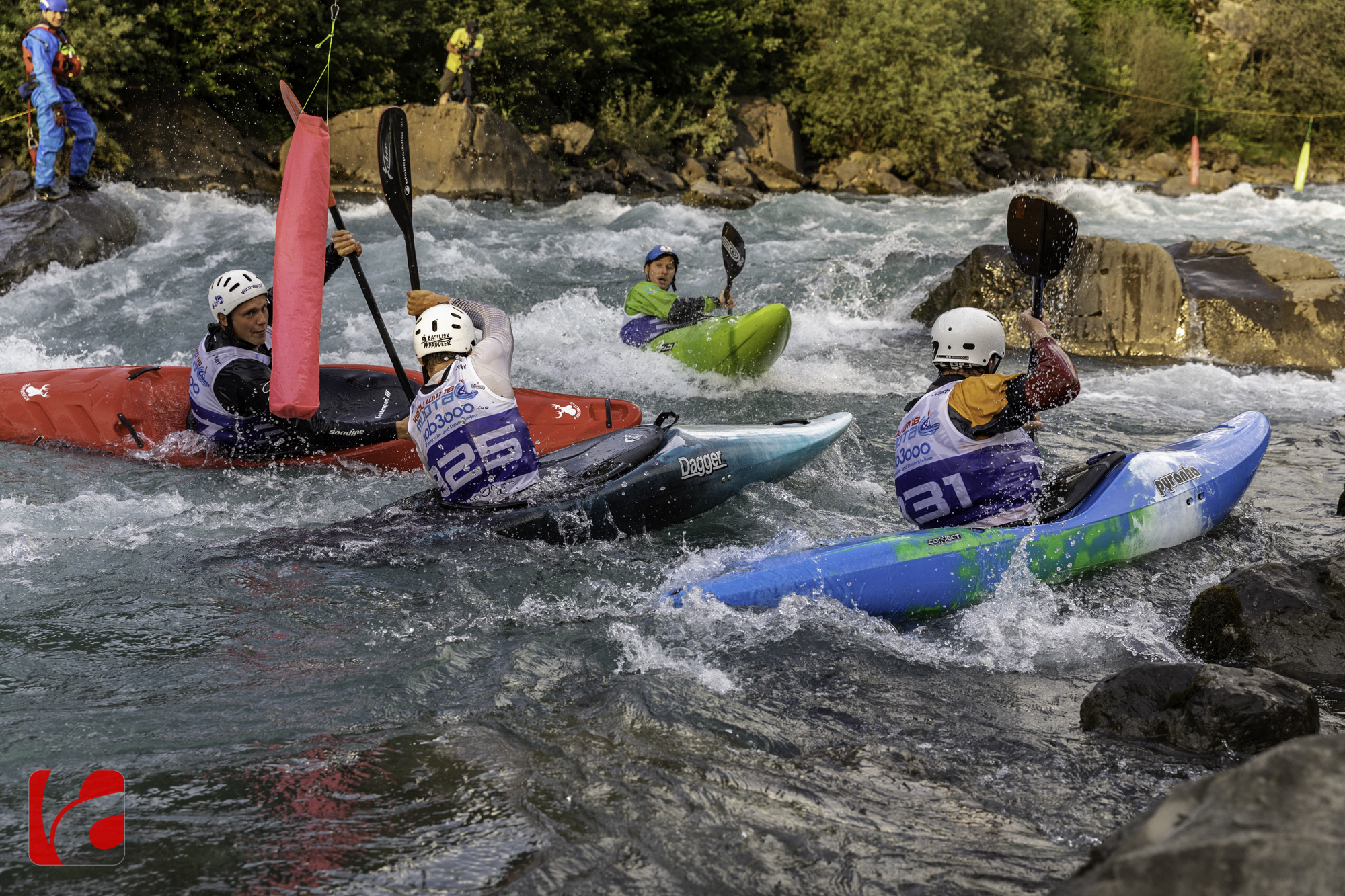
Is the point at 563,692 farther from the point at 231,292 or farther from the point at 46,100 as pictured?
the point at 46,100

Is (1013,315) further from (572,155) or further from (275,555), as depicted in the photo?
(572,155)

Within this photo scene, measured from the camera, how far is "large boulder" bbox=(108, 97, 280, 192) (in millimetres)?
14125

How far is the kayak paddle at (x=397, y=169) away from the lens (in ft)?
17.0

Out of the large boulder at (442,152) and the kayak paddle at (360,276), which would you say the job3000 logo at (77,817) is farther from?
the large boulder at (442,152)

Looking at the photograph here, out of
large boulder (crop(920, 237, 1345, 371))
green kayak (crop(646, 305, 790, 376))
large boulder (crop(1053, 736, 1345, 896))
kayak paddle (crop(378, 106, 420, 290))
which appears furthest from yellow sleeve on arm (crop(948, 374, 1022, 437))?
large boulder (crop(920, 237, 1345, 371))

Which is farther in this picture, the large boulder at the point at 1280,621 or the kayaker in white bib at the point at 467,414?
the kayaker in white bib at the point at 467,414

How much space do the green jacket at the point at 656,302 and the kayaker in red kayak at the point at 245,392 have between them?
8.35 feet

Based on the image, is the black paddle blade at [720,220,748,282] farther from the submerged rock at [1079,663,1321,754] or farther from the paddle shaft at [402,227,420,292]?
the submerged rock at [1079,663,1321,754]

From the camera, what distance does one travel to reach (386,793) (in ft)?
7.84

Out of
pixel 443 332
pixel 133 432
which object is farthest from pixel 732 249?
pixel 133 432

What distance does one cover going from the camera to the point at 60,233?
385 inches

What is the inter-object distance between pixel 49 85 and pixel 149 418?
6.38m

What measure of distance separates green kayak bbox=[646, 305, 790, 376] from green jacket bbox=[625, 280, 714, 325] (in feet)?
0.77

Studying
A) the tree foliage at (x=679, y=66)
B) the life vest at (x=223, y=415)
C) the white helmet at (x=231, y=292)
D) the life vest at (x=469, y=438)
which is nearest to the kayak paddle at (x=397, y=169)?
the white helmet at (x=231, y=292)
